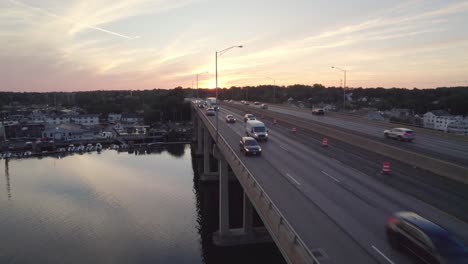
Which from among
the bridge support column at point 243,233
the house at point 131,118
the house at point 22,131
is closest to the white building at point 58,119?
the house at point 131,118

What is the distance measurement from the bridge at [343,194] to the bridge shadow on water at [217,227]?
1062 mm

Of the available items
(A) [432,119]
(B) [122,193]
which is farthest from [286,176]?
(A) [432,119]

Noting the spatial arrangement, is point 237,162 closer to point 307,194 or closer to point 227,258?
point 307,194

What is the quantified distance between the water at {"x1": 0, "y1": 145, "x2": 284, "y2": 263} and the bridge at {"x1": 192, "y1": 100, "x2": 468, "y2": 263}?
175 inches

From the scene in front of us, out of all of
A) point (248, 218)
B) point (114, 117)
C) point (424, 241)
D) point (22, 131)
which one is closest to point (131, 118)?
point (114, 117)

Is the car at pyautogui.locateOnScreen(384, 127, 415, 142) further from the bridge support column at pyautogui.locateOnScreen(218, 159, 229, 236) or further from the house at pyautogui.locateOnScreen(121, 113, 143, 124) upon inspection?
the house at pyautogui.locateOnScreen(121, 113, 143, 124)

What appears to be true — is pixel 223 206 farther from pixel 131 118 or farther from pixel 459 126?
pixel 131 118

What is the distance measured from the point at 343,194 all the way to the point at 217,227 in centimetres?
2074

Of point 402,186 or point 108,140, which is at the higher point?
point 402,186

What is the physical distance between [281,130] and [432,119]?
63.8 meters

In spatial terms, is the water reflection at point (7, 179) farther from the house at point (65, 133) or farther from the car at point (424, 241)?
the car at point (424, 241)

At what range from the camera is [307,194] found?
16.9 meters

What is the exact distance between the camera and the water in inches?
1125

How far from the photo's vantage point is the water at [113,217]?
2858cm
